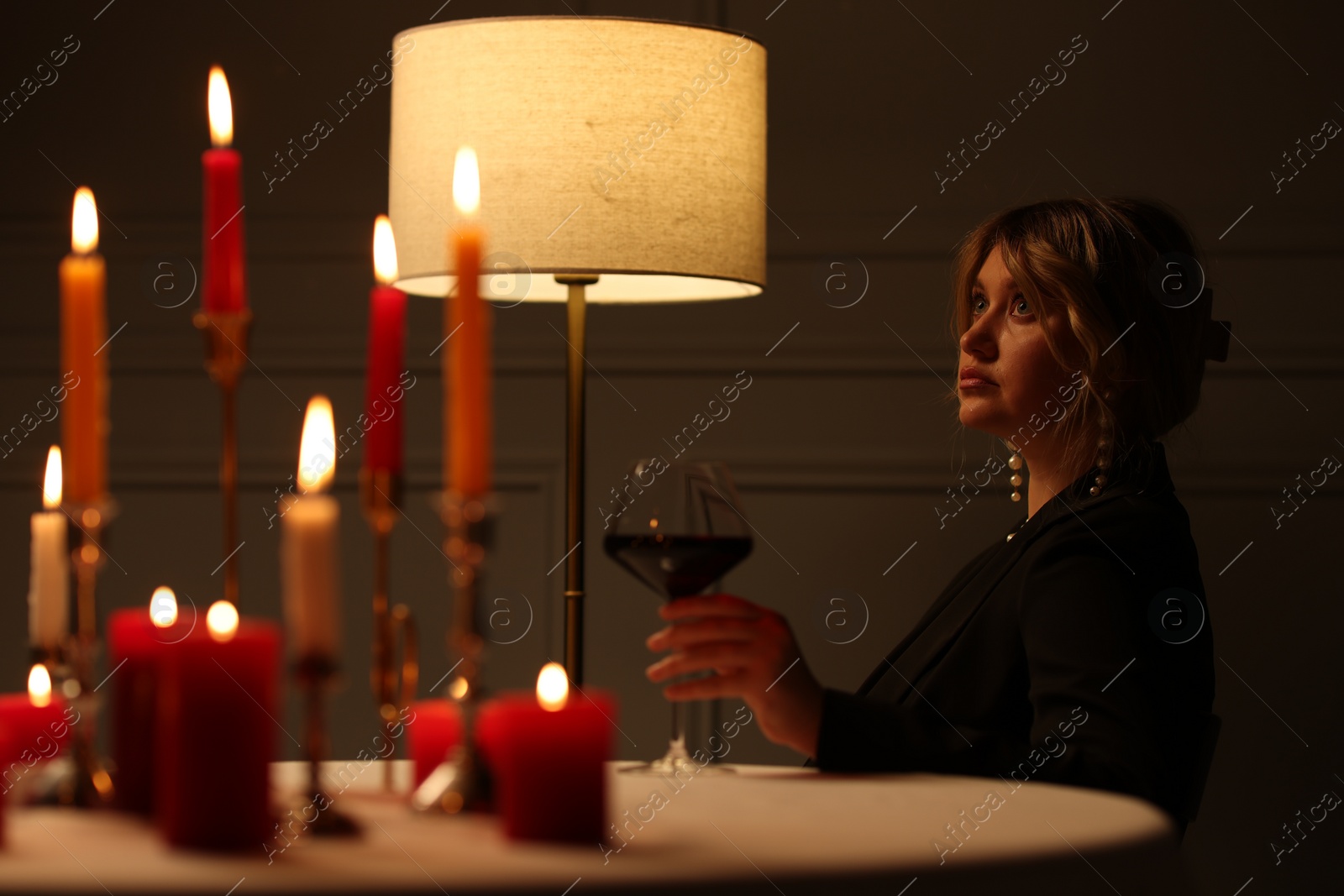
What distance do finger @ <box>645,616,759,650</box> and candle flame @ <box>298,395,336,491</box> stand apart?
424mm

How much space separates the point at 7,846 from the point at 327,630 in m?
0.19

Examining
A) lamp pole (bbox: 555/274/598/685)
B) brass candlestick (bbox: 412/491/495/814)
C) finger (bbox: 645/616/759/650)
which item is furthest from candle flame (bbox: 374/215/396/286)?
lamp pole (bbox: 555/274/598/685)

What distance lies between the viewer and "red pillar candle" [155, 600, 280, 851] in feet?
1.99

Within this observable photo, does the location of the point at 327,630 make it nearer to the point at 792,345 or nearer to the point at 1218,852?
the point at 792,345

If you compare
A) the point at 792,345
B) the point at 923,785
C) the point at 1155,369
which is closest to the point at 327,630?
the point at 923,785

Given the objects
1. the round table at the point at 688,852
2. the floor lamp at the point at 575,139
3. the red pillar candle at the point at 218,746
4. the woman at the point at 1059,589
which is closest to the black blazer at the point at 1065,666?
the woman at the point at 1059,589

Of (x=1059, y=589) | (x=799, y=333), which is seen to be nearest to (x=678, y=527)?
(x=1059, y=589)

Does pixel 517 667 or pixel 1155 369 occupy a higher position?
pixel 517 667

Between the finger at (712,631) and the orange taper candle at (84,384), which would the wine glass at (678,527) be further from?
the orange taper candle at (84,384)

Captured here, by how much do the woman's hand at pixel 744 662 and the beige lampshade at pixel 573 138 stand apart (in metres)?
0.49

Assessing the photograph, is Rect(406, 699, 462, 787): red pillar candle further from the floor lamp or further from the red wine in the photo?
the floor lamp

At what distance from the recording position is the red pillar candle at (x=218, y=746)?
1.99ft

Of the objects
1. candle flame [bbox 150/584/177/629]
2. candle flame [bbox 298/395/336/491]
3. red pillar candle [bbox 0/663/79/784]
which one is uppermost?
candle flame [bbox 150/584/177/629]

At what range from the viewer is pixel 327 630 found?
61 centimetres
